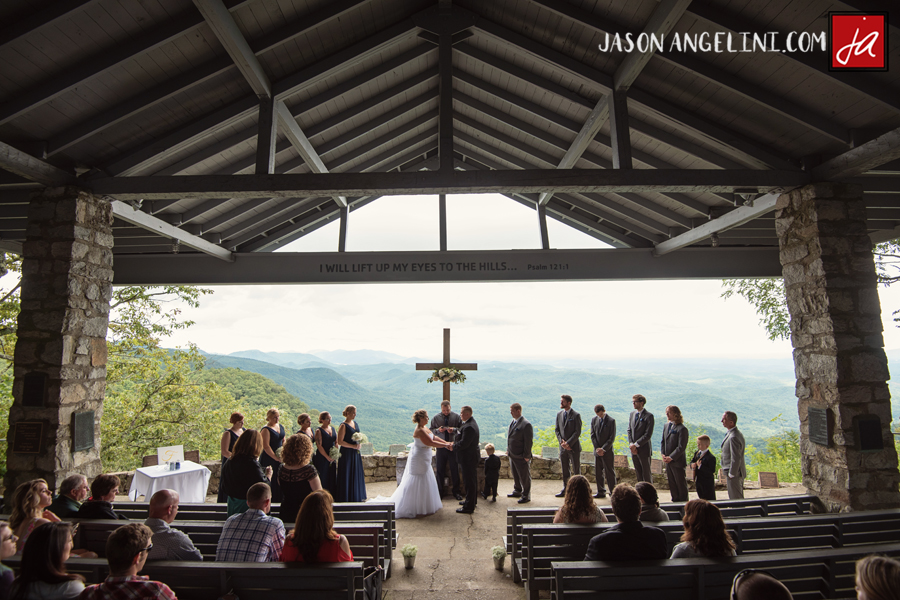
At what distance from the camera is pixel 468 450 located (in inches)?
257

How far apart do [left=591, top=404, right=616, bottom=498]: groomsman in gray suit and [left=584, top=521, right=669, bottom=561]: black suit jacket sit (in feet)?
14.1

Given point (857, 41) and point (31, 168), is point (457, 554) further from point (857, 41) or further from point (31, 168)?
point (857, 41)

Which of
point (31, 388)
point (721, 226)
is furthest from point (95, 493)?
point (721, 226)

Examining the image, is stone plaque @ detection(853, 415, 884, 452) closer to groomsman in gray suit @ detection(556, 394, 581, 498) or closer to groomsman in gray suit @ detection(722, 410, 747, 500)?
groomsman in gray suit @ detection(722, 410, 747, 500)

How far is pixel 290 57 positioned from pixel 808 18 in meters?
4.73

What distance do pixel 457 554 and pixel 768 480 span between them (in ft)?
20.2

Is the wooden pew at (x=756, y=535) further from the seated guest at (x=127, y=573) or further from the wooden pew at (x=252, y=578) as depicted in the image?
the seated guest at (x=127, y=573)

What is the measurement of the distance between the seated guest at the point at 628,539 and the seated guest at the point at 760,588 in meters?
0.83

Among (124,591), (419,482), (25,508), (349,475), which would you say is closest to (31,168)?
(25,508)

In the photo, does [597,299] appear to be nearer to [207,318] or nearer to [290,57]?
[207,318]

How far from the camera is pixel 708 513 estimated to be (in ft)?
8.70

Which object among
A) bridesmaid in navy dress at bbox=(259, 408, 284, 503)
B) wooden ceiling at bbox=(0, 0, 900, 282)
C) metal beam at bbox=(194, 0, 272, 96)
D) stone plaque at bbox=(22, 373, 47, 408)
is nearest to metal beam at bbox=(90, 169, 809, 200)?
wooden ceiling at bbox=(0, 0, 900, 282)

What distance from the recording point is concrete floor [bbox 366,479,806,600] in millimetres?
3803

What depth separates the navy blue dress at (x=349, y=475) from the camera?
6023 mm
